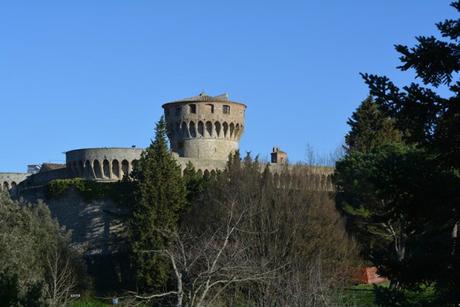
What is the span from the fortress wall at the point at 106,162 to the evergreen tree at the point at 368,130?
11747 millimetres

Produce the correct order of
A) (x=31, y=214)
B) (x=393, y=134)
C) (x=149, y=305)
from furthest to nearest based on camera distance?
(x=393, y=134)
(x=31, y=214)
(x=149, y=305)

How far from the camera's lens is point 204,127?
5297 centimetres

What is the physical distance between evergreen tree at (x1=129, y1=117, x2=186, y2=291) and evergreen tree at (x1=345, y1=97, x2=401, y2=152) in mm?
10515

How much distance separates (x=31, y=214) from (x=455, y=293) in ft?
93.1

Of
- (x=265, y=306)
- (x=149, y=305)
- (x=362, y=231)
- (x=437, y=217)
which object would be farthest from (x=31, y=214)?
(x=437, y=217)

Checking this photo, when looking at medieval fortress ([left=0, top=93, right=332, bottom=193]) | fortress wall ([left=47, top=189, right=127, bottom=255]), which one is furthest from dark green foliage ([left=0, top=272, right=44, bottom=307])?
medieval fortress ([left=0, top=93, right=332, bottom=193])

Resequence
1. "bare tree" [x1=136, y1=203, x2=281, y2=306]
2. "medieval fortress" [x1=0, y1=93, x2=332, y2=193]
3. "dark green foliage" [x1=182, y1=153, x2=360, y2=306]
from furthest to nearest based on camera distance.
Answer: "medieval fortress" [x1=0, y1=93, x2=332, y2=193] → "dark green foliage" [x1=182, y1=153, x2=360, y2=306] → "bare tree" [x1=136, y1=203, x2=281, y2=306]

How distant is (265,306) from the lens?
1908cm

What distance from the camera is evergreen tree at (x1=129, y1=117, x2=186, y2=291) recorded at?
3447cm

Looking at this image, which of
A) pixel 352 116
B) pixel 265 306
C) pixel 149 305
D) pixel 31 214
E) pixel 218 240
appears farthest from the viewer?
pixel 352 116

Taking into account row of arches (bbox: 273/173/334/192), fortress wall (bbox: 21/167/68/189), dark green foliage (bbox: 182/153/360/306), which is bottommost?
dark green foliage (bbox: 182/153/360/306)

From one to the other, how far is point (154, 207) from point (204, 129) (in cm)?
1647

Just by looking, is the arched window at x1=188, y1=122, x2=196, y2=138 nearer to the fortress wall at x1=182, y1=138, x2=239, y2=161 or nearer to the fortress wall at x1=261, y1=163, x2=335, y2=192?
the fortress wall at x1=182, y1=138, x2=239, y2=161

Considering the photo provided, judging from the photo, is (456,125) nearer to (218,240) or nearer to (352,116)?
(218,240)
